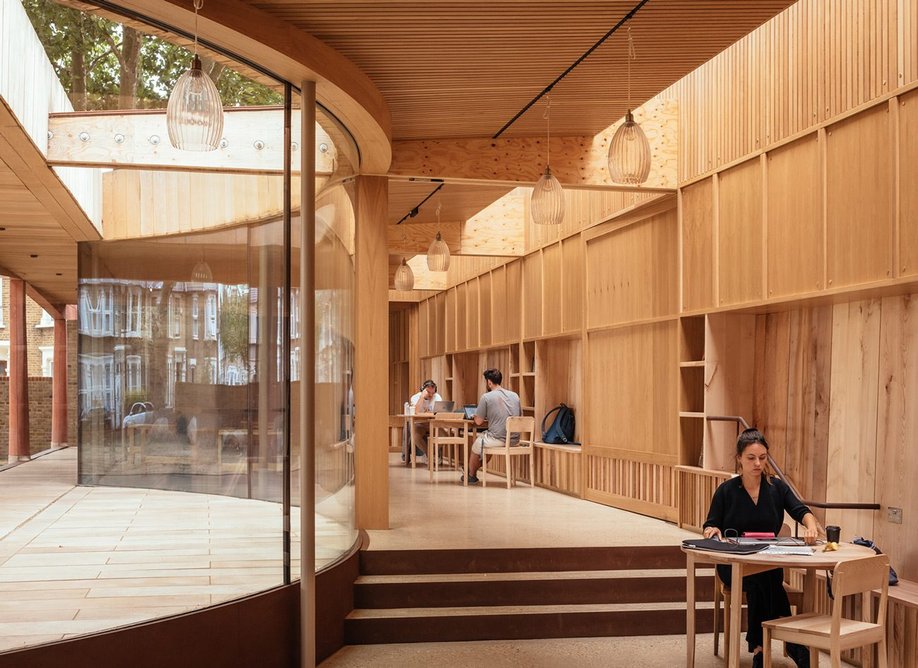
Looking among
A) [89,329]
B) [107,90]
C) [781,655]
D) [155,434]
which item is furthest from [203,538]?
[781,655]

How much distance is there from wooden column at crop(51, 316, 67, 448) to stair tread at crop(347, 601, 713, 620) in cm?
262

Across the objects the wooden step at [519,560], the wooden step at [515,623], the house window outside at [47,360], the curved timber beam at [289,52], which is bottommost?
the wooden step at [515,623]

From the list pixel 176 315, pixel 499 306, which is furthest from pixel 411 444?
pixel 176 315

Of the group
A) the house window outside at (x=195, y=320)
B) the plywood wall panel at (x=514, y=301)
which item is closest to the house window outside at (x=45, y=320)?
the house window outside at (x=195, y=320)

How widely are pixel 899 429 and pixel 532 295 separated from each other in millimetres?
6788

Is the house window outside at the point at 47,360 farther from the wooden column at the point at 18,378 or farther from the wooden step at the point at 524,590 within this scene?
the wooden step at the point at 524,590

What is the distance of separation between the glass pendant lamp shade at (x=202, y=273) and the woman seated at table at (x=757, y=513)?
3.06m

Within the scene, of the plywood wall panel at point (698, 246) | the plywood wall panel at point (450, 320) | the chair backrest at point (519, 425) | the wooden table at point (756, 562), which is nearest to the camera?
the wooden table at point (756, 562)

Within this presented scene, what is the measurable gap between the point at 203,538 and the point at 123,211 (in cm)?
169

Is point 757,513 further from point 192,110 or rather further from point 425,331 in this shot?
point 425,331

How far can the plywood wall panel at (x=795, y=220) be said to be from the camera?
22.5ft

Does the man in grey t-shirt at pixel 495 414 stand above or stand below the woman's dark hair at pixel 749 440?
below

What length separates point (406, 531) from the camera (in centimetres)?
803

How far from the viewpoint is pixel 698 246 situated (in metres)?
8.52
